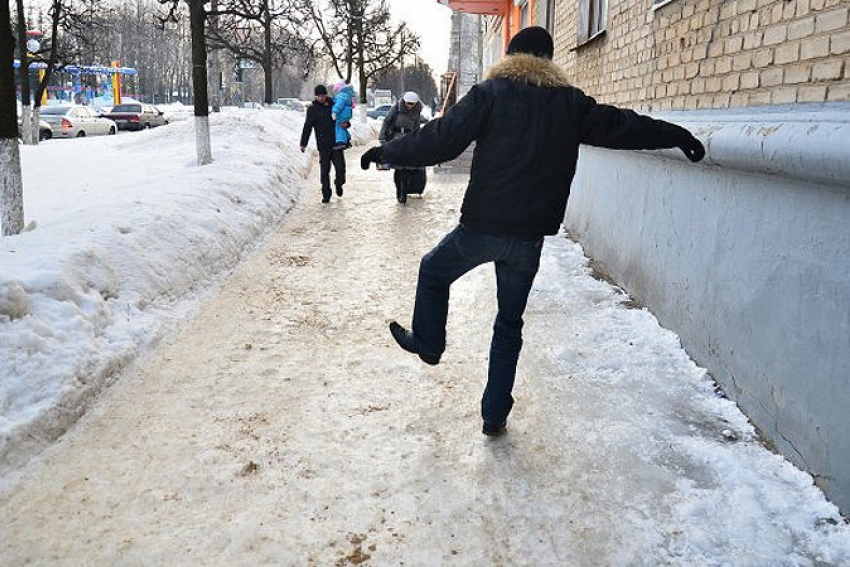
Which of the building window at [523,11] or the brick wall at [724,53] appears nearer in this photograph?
the brick wall at [724,53]

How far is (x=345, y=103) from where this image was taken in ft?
36.1

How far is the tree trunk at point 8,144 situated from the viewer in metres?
5.91

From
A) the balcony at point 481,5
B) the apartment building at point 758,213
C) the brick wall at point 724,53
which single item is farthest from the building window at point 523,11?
the apartment building at point 758,213

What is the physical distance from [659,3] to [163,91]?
270ft

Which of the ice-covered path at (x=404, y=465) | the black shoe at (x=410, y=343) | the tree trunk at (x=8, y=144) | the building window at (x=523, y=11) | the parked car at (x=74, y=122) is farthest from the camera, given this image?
the parked car at (x=74, y=122)

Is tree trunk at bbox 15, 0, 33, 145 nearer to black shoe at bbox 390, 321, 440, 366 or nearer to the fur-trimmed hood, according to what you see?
black shoe at bbox 390, 321, 440, 366

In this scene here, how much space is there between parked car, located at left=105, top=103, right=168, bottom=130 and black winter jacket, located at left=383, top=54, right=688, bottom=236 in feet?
105

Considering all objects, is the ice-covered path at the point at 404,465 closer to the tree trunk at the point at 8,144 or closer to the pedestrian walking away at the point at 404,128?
the tree trunk at the point at 8,144

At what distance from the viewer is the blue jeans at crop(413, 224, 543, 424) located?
299cm

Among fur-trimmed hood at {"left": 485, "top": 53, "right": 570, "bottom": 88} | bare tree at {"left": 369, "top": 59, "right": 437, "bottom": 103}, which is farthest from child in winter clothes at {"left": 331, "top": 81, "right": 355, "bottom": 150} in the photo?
bare tree at {"left": 369, "top": 59, "right": 437, "bottom": 103}

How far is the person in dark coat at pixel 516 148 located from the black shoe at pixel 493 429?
0.34 feet

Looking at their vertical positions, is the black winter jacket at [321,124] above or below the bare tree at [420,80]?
below

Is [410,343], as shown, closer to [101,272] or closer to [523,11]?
[101,272]

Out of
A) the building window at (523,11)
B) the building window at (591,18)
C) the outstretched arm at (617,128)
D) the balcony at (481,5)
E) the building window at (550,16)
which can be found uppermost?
the balcony at (481,5)
